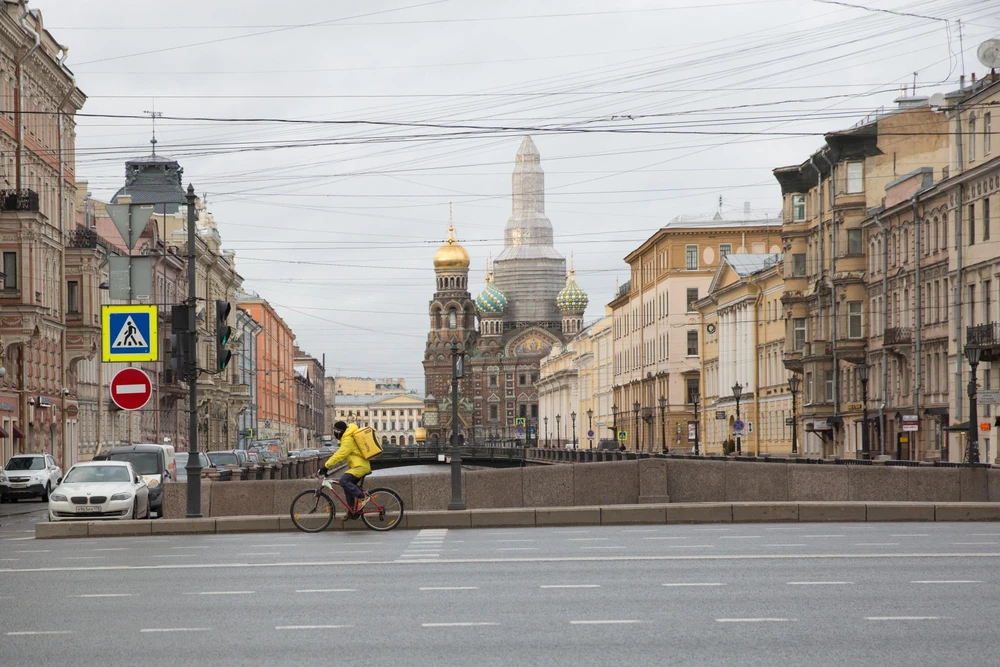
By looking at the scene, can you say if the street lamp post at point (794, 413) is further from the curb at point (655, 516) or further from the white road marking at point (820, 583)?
the white road marking at point (820, 583)

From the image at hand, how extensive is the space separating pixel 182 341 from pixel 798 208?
56548mm

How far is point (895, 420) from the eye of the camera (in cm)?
6581

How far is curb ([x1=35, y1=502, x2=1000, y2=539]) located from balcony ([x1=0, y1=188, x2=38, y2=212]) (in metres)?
31.6

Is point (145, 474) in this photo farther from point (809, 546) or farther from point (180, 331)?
point (809, 546)

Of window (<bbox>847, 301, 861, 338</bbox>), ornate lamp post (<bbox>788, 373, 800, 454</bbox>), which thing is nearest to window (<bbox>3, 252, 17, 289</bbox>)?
window (<bbox>847, 301, 861, 338</bbox>)

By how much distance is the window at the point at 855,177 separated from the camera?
2842 inches

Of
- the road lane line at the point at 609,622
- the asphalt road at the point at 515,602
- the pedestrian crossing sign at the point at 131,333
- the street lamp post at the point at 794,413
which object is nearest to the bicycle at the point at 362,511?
the asphalt road at the point at 515,602

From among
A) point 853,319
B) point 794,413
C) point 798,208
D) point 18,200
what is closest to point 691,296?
point 798,208

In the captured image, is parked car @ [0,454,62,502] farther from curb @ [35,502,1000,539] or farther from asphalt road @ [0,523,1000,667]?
asphalt road @ [0,523,1000,667]

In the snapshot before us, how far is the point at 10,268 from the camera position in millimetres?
55969

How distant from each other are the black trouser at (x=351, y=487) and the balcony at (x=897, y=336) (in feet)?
140

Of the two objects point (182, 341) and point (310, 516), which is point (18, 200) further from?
point (310, 516)

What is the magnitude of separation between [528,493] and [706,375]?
82.3 meters

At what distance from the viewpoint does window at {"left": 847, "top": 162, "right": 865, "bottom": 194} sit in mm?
72188
